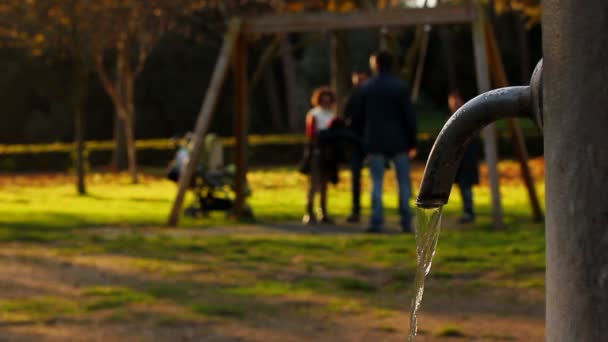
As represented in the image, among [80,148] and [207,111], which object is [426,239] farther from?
[80,148]

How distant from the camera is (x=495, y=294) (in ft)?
27.6

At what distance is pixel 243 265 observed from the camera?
1018 cm

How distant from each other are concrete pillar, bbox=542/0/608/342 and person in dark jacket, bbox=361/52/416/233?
449 inches

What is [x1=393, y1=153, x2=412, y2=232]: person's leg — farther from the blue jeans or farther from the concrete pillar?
the concrete pillar

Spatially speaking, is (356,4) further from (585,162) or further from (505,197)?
(585,162)

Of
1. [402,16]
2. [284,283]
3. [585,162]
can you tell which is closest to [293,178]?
A: [402,16]

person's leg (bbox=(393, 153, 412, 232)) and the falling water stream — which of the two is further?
person's leg (bbox=(393, 153, 412, 232))

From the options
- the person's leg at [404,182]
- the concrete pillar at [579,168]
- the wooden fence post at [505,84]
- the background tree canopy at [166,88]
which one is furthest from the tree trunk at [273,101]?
the concrete pillar at [579,168]

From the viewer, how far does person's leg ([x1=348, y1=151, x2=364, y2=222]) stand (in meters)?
14.6

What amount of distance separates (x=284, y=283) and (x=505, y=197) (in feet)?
35.7

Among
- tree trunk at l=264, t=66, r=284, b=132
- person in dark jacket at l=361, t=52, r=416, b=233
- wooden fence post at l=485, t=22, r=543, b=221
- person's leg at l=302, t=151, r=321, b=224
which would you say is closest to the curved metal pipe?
person in dark jacket at l=361, t=52, r=416, b=233

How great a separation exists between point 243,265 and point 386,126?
10.5ft

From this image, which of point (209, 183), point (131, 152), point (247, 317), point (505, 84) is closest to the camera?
point (247, 317)

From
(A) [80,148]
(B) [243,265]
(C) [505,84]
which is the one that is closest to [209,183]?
(C) [505,84]
